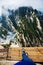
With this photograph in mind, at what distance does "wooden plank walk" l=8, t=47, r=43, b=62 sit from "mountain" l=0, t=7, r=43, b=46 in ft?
0.76

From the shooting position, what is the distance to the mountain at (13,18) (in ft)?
7.66

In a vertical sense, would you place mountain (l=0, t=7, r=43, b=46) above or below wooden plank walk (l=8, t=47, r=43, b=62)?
above

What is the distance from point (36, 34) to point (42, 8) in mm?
358

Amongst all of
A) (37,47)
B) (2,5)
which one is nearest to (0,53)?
(37,47)

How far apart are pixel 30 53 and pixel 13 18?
1.71ft

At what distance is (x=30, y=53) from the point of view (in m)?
2.29

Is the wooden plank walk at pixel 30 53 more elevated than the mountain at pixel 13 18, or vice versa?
the mountain at pixel 13 18

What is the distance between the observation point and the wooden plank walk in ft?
7.39

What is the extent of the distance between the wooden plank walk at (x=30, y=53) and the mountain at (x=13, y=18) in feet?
0.76

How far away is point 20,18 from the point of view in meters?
2.36

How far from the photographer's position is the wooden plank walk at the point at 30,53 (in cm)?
225

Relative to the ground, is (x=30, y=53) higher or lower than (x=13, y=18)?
lower

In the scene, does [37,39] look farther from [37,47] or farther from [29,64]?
[29,64]

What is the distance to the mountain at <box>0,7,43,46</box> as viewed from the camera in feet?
7.66
